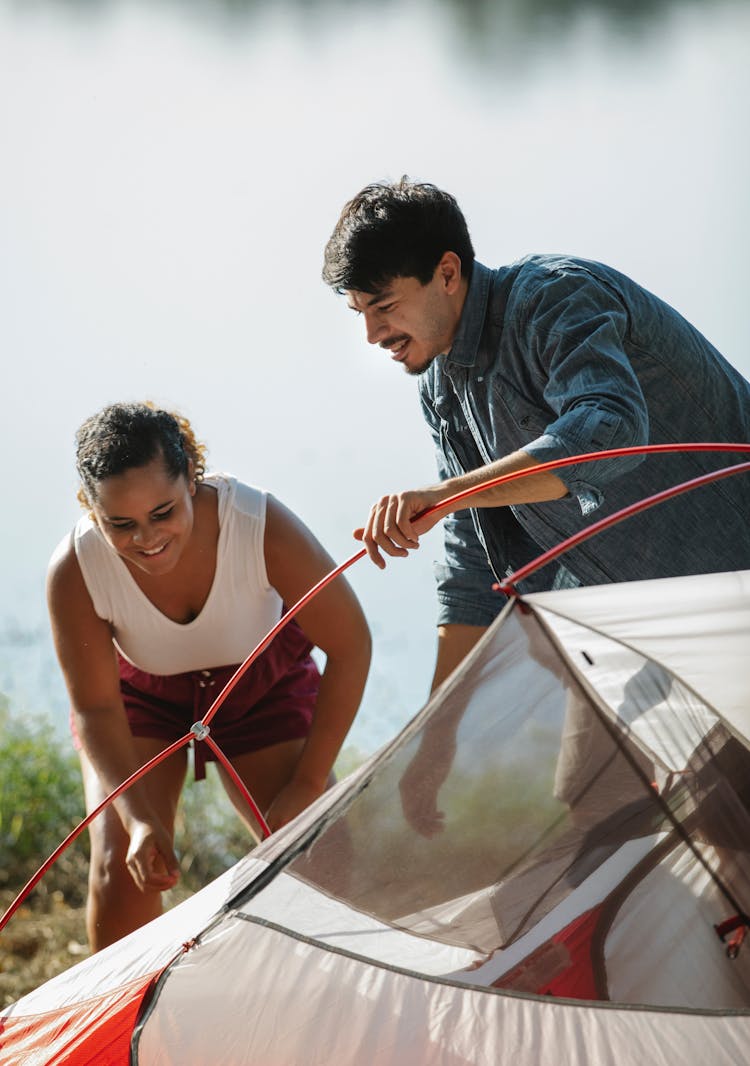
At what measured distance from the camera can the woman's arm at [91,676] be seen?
1641 mm

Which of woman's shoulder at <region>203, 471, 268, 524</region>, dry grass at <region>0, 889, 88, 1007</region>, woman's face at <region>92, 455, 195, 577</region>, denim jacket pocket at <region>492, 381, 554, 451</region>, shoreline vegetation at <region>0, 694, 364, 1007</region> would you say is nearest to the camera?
denim jacket pocket at <region>492, 381, 554, 451</region>

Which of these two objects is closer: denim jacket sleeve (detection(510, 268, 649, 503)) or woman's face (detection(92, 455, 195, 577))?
denim jacket sleeve (detection(510, 268, 649, 503))

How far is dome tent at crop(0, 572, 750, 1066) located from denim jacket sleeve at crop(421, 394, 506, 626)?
52cm

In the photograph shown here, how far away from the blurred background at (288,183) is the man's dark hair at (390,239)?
2.68 metres

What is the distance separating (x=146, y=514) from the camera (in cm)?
162

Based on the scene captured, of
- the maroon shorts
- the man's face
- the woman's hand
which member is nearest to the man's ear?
the man's face

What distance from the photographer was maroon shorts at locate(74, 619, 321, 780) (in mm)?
1771

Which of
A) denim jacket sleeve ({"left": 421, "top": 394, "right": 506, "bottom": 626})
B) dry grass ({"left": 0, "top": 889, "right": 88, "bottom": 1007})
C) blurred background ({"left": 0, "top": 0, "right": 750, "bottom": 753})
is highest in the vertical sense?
blurred background ({"left": 0, "top": 0, "right": 750, "bottom": 753})

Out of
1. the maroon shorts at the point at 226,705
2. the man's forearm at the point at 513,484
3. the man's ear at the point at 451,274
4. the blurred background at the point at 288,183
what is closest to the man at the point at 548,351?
the man's ear at the point at 451,274

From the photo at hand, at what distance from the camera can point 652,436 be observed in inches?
55.7

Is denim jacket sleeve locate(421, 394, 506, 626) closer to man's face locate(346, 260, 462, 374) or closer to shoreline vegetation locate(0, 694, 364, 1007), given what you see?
man's face locate(346, 260, 462, 374)

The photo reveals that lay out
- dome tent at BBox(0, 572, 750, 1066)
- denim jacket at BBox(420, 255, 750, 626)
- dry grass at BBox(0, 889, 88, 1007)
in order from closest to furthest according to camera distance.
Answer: dome tent at BBox(0, 572, 750, 1066) → denim jacket at BBox(420, 255, 750, 626) → dry grass at BBox(0, 889, 88, 1007)

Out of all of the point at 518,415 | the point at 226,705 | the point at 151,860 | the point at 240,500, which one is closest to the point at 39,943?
the point at 226,705

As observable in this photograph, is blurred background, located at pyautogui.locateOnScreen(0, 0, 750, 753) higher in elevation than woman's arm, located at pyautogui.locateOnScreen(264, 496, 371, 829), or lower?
higher
